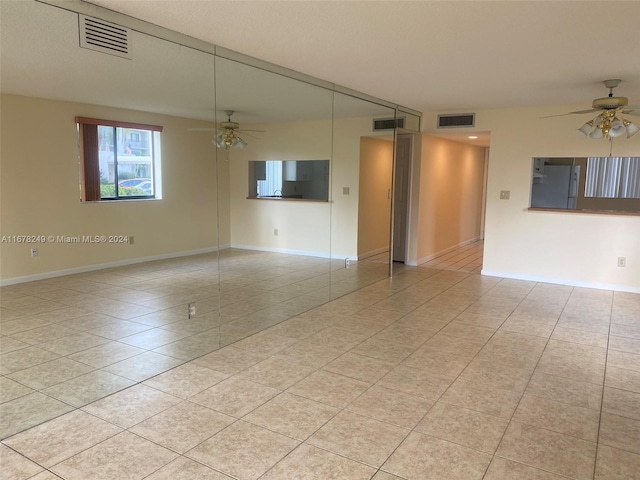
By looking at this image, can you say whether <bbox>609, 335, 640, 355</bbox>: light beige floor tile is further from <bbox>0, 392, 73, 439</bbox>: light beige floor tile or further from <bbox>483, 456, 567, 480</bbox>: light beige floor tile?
<bbox>0, 392, 73, 439</bbox>: light beige floor tile

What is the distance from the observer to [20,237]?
288cm

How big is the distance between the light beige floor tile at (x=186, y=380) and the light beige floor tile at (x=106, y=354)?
0.34m

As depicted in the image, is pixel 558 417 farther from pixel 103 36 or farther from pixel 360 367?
pixel 103 36

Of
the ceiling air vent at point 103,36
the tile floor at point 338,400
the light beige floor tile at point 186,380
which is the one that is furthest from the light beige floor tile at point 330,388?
the ceiling air vent at point 103,36

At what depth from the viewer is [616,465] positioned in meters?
2.21

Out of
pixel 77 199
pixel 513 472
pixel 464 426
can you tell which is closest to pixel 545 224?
pixel 464 426

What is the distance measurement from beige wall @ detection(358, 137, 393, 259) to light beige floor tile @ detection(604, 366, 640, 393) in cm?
332

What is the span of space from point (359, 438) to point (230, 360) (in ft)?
4.52

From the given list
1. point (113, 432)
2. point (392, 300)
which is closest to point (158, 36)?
point (113, 432)

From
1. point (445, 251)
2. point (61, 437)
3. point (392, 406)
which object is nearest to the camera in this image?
point (61, 437)

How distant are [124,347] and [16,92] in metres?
1.87

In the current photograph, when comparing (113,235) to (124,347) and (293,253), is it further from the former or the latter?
(293,253)

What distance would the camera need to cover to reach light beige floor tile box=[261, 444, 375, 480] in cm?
210

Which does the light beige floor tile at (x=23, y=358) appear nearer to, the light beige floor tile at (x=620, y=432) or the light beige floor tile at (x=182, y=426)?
the light beige floor tile at (x=182, y=426)
